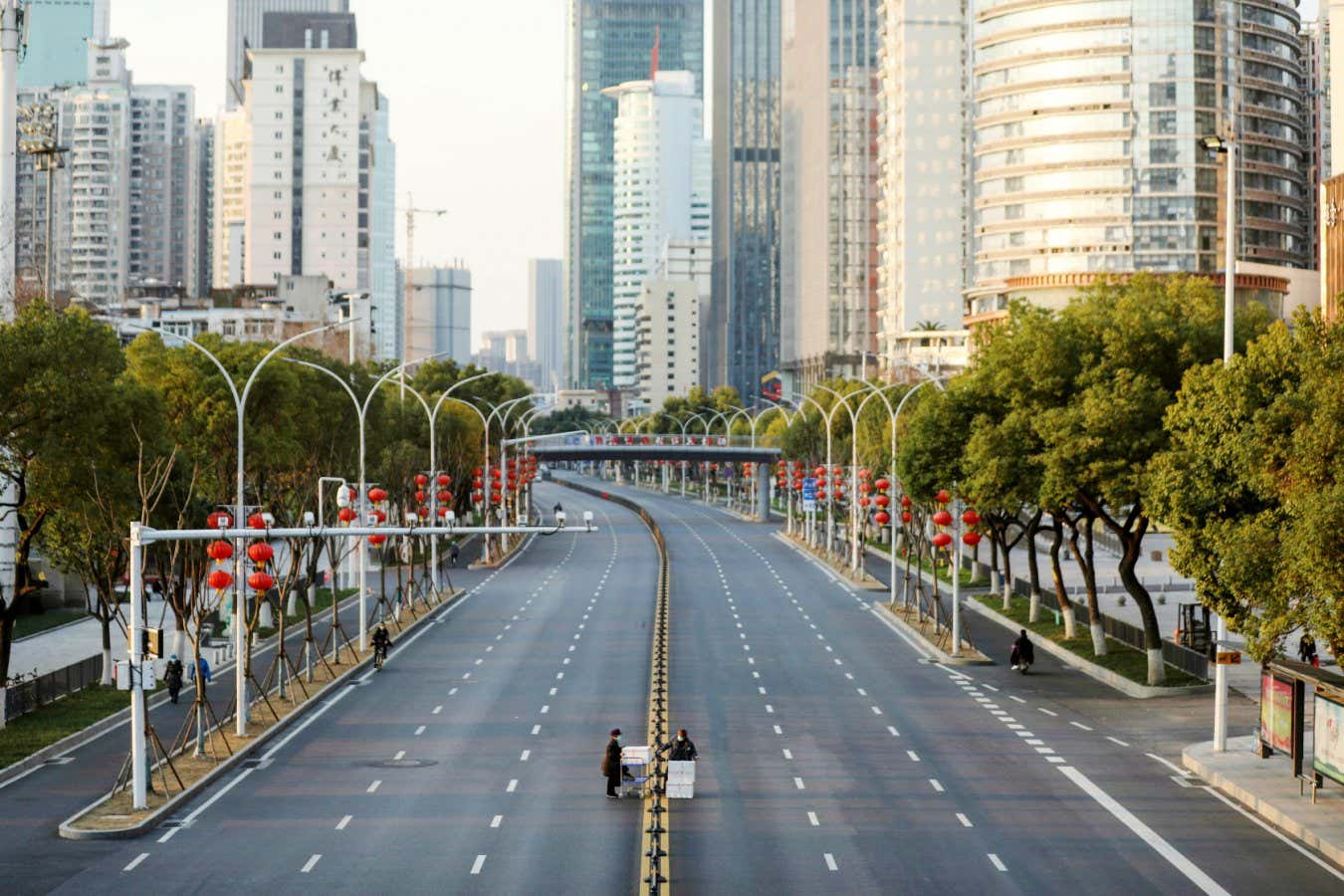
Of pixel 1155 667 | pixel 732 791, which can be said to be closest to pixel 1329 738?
pixel 732 791

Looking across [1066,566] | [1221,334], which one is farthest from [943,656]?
[1066,566]

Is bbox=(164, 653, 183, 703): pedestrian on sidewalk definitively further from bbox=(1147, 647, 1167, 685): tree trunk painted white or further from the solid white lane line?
bbox=(1147, 647, 1167, 685): tree trunk painted white

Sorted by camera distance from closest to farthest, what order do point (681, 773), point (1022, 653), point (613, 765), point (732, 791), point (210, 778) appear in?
point (681, 773)
point (613, 765)
point (732, 791)
point (210, 778)
point (1022, 653)

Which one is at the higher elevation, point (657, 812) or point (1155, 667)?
point (1155, 667)

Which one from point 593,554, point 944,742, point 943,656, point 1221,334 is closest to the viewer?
point 944,742

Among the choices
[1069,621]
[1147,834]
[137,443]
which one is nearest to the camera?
[1147,834]

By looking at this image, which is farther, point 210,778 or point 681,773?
point 210,778

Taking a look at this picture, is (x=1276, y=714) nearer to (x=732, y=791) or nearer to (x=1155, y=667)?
(x=732, y=791)

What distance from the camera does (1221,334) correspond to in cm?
5456

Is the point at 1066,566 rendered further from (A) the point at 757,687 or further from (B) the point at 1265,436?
(B) the point at 1265,436

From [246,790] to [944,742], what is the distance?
16.8 m

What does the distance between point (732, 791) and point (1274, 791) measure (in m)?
11.2

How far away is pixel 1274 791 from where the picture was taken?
37438mm

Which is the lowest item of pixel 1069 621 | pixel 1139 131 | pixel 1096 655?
pixel 1096 655
